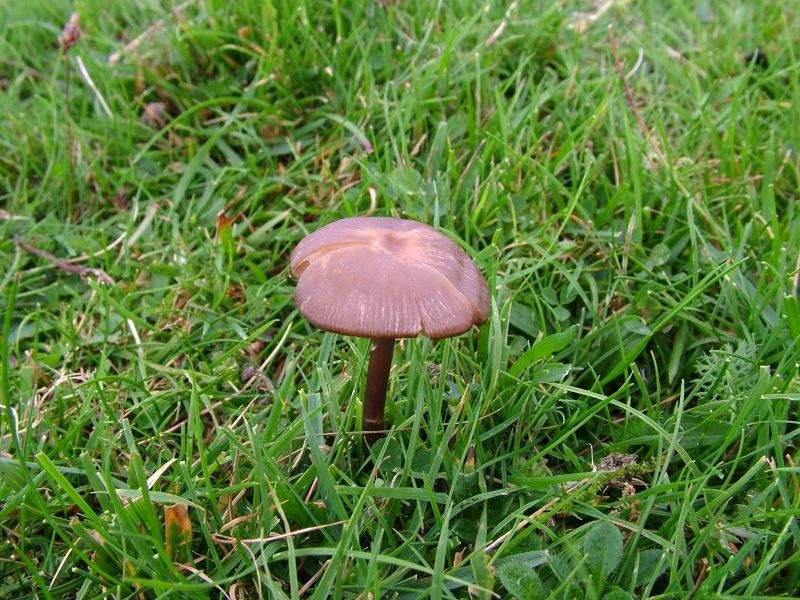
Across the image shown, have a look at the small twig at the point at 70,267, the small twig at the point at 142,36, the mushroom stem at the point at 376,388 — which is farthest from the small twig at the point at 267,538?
the small twig at the point at 142,36

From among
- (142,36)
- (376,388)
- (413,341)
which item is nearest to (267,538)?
(376,388)

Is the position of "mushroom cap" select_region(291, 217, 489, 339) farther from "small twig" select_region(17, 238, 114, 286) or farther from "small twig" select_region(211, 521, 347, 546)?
"small twig" select_region(17, 238, 114, 286)

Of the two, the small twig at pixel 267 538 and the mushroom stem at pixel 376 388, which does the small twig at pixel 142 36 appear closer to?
the mushroom stem at pixel 376 388

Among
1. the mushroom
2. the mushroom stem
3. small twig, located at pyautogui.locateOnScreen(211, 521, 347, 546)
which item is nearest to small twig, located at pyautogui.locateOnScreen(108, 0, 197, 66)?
the mushroom

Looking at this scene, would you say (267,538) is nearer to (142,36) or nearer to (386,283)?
(386,283)

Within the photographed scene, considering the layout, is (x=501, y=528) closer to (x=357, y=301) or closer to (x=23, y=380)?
(x=357, y=301)

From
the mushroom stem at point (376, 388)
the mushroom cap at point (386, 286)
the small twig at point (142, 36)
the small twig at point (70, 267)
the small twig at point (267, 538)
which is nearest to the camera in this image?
the mushroom cap at point (386, 286)
